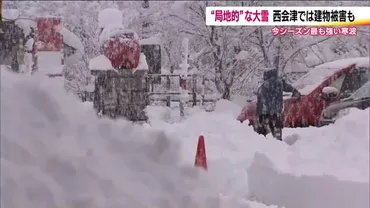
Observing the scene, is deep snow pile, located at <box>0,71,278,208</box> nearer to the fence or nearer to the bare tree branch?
the fence

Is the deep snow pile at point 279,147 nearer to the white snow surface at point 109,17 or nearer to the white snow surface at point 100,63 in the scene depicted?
the white snow surface at point 100,63

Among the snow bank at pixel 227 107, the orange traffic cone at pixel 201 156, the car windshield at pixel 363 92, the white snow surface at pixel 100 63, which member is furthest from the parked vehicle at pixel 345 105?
the white snow surface at pixel 100 63

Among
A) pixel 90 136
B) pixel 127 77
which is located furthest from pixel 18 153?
pixel 127 77

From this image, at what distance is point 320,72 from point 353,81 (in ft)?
0.33

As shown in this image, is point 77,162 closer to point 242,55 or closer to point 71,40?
point 71,40

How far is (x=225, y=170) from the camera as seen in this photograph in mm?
1581

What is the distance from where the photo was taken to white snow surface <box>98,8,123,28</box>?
163 centimetres

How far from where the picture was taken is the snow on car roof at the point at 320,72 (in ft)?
5.45

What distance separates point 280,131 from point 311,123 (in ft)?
0.33

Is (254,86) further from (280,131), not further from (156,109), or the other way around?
(156,109)
